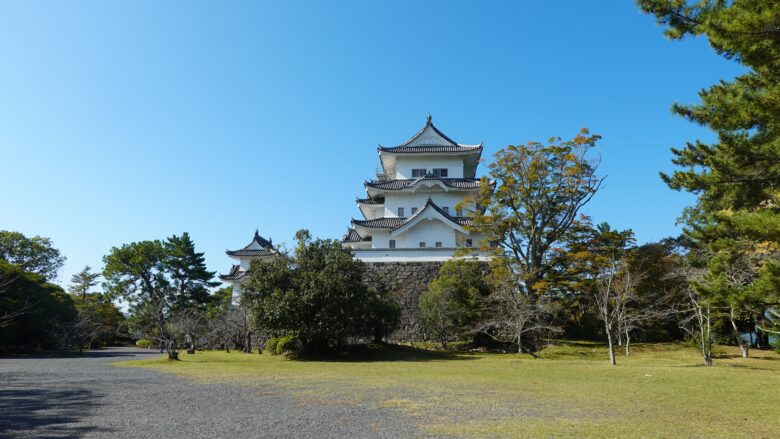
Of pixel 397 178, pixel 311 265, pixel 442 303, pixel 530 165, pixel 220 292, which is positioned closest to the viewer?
pixel 311 265

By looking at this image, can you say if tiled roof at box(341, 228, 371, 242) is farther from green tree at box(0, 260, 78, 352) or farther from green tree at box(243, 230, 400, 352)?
green tree at box(0, 260, 78, 352)

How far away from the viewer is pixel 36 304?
25.6 meters

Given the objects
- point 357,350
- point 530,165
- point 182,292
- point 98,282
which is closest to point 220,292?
point 182,292

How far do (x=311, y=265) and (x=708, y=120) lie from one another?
48.1 feet

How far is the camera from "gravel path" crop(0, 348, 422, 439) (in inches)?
237

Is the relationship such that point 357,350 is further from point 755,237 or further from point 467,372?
point 755,237

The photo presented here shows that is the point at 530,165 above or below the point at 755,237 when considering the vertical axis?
above

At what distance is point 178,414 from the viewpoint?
23.7ft

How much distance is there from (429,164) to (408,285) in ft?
30.2

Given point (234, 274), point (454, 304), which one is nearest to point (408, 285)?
point (454, 304)

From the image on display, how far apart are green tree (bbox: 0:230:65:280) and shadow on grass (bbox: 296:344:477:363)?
93.0ft

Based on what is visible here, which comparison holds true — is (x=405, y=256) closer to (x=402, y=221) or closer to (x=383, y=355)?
(x=402, y=221)

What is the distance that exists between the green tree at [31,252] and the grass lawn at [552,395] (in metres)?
27.3

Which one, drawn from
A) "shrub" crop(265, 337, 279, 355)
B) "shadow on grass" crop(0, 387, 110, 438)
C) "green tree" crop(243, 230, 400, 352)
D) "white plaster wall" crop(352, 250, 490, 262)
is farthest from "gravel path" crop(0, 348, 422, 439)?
"white plaster wall" crop(352, 250, 490, 262)
